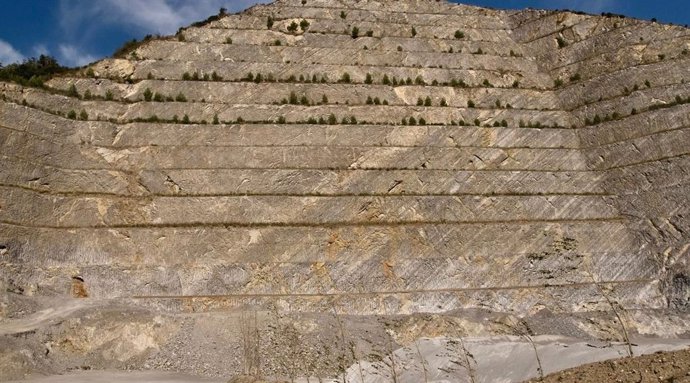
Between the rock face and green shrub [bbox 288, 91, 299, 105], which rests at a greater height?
green shrub [bbox 288, 91, 299, 105]

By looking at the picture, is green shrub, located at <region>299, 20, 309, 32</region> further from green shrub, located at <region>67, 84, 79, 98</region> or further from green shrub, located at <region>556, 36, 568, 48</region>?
green shrub, located at <region>556, 36, 568, 48</region>

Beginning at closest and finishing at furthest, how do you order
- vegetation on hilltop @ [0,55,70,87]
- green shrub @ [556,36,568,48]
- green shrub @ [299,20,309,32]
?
vegetation on hilltop @ [0,55,70,87]
green shrub @ [299,20,309,32]
green shrub @ [556,36,568,48]

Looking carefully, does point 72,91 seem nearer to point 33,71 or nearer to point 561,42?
point 33,71

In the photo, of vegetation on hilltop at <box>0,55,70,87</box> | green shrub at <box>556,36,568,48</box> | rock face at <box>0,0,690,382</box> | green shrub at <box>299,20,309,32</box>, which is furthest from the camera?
green shrub at <box>556,36,568,48</box>

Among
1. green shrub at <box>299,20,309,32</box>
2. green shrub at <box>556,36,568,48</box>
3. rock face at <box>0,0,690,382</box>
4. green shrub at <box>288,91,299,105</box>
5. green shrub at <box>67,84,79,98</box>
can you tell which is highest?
green shrub at <box>299,20,309,32</box>

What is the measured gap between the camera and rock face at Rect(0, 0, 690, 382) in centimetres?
1659

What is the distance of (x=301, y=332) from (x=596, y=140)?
12812 millimetres

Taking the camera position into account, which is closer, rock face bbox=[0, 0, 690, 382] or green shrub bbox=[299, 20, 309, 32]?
rock face bbox=[0, 0, 690, 382]

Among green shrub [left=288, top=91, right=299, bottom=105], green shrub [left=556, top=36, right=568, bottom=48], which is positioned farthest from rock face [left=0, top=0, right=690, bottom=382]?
green shrub [left=556, top=36, right=568, bottom=48]

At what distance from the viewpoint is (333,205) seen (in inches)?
794

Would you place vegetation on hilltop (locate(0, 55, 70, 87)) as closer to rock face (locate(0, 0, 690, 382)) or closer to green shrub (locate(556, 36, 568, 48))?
rock face (locate(0, 0, 690, 382))

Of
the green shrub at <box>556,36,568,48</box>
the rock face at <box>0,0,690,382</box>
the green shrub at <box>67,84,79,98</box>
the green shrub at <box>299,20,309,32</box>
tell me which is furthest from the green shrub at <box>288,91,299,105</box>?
the green shrub at <box>556,36,568,48</box>

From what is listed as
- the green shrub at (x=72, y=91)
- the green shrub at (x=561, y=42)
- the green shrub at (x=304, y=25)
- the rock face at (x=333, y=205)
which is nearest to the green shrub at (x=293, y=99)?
the rock face at (x=333, y=205)

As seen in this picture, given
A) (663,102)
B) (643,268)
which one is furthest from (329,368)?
(663,102)
